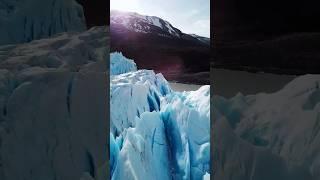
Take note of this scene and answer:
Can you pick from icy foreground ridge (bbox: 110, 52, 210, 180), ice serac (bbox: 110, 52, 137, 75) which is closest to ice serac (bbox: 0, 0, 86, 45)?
ice serac (bbox: 110, 52, 137, 75)

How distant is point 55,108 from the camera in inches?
91.3

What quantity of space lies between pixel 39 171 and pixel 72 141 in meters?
0.25

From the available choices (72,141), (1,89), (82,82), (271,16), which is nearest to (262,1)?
(271,16)

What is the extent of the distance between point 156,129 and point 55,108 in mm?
1193

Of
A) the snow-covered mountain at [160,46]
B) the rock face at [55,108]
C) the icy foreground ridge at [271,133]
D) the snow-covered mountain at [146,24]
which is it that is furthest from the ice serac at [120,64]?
the icy foreground ridge at [271,133]

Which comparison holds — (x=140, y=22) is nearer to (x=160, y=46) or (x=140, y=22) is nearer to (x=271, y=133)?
(x=160, y=46)

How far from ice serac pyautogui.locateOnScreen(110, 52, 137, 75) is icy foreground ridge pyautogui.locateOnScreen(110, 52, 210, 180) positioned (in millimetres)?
50

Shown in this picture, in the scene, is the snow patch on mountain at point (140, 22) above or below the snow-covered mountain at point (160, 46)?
above

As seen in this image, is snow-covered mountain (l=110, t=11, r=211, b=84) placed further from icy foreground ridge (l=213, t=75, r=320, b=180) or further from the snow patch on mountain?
icy foreground ridge (l=213, t=75, r=320, b=180)

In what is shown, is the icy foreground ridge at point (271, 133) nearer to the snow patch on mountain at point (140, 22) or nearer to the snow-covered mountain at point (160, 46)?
the snow-covered mountain at point (160, 46)

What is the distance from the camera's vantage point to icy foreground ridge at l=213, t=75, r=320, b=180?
1.97 meters

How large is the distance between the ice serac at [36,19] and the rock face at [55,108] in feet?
0.15

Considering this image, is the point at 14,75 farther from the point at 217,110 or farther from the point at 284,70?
the point at 284,70

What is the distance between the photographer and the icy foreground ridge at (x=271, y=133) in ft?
6.47
